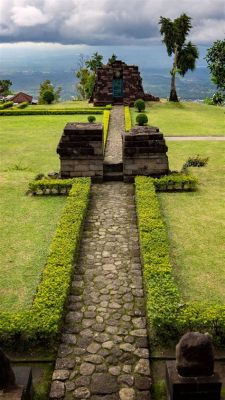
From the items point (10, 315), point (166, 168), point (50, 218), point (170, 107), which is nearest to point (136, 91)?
point (170, 107)

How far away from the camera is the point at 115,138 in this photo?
23.8 metres

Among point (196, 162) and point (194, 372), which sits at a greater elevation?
point (194, 372)

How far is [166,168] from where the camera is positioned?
15.8 metres

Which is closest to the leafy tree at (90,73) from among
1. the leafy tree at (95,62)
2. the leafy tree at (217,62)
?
the leafy tree at (95,62)

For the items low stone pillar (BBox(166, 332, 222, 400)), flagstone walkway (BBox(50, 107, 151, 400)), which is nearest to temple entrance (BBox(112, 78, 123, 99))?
flagstone walkway (BBox(50, 107, 151, 400))

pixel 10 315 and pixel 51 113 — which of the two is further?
pixel 51 113

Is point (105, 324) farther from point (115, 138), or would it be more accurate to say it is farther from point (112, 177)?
point (115, 138)

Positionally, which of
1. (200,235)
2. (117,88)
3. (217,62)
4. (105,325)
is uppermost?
(217,62)

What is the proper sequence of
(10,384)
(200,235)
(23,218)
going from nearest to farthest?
1. (10,384)
2. (200,235)
3. (23,218)

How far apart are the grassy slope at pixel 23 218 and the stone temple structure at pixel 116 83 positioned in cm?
1974

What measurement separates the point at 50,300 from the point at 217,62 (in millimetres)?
11175

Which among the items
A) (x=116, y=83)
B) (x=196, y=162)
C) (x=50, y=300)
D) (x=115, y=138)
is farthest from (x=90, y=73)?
(x=50, y=300)

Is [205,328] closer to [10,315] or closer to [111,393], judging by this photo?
[111,393]

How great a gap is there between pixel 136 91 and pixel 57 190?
31637 mm
